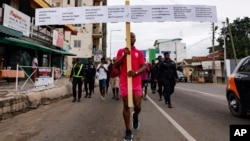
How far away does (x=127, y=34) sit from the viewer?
20.0ft

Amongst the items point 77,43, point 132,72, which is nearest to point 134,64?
point 132,72

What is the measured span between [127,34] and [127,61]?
0.58 meters

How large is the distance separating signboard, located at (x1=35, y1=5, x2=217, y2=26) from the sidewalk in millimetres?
2766

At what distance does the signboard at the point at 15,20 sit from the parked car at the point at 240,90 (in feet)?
39.0

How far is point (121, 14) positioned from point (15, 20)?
10.1 meters

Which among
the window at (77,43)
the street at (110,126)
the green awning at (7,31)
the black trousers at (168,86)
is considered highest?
the window at (77,43)

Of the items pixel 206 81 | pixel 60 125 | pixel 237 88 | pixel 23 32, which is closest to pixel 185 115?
pixel 237 88

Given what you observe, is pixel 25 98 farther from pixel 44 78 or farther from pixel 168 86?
pixel 168 86

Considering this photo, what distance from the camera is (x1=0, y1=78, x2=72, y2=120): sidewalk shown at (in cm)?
855

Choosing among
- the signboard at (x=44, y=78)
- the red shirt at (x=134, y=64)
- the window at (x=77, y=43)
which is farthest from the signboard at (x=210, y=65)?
the red shirt at (x=134, y=64)

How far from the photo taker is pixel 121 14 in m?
9.17

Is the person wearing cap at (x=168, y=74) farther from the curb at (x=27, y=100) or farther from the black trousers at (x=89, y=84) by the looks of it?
the black trousers at (x=89, y=84)

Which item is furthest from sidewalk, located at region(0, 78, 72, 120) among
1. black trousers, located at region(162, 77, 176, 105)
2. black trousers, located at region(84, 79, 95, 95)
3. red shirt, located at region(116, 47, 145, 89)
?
black trousers, located at region(162, 77, 176, 105)

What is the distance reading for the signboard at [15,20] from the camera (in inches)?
631
